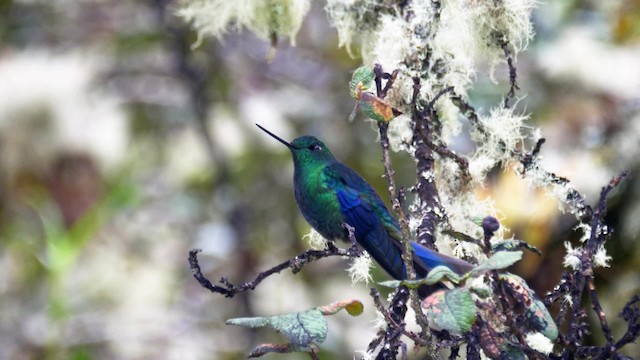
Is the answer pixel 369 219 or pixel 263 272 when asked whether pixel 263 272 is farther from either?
pixel 369 219

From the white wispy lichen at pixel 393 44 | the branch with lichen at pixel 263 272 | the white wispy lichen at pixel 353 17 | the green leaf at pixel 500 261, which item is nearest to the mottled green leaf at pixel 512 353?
the green leaf at pixel 500 261

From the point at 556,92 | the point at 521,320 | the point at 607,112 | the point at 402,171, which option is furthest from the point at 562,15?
the point at 521,320

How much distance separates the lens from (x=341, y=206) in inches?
64.8

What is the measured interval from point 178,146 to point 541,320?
3.64 meters

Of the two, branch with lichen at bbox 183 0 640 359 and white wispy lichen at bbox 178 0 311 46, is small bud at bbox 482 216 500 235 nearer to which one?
branch with lichen at bbox 183 0 640 359

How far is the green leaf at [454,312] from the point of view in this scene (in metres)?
0.99

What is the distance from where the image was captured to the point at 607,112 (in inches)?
131

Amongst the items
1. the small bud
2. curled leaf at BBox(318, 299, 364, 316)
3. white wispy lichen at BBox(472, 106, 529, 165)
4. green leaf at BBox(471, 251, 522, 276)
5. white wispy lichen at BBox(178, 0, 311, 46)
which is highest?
white wispy lichen at BBox(178, 0, 311, 46)

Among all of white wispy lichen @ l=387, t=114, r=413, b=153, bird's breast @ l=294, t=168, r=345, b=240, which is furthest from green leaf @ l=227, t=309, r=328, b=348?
bird's breast @ l=294, t=168, r=345, b=240

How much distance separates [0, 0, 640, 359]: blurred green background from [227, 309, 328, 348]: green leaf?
7.14 ft

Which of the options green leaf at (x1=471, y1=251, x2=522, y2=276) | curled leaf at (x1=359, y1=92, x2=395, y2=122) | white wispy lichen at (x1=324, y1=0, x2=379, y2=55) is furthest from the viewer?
white wispy lichen at (x1=324, y1=0, x2=379, y2=55)

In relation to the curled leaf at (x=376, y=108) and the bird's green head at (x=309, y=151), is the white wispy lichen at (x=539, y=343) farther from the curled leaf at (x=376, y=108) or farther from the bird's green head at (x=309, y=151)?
the bird's green head at (x=309, y=151)

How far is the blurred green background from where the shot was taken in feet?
12.4

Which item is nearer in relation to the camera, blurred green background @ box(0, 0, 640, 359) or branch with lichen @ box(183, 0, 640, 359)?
branch with lichen @ box(183, 0, 640, 359)
